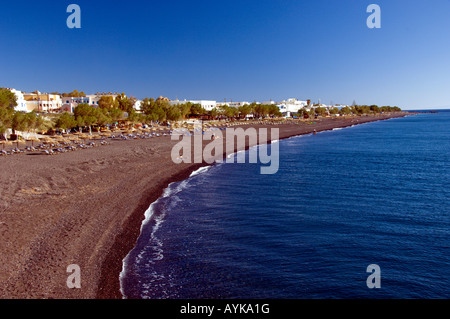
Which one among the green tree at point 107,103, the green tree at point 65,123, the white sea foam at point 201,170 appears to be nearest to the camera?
the white sea foam at point 201,170

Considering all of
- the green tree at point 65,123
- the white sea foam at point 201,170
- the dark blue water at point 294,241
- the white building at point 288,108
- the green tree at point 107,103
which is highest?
the white building at point 288,108

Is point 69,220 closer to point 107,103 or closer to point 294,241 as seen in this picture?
point 294,241

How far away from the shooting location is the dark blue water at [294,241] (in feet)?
33.4

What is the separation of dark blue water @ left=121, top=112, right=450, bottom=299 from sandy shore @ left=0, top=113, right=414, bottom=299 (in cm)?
86

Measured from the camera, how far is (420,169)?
1190 inches

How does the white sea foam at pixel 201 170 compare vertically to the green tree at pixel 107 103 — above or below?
below

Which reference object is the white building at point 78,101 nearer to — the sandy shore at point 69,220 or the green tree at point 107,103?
the green tree at point 107,103

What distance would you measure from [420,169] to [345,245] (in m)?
21.5

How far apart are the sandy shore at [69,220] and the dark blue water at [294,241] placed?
0.86 m

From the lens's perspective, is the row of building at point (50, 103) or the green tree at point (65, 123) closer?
the green tree at point (65, 123)

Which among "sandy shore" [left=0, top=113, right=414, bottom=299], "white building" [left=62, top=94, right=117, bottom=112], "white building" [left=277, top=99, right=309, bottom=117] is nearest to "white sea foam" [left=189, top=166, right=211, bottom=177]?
"sandy shore" [left=0, top=113, right=414, bottom=299]

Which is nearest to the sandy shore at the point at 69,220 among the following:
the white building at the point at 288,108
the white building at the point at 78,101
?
the white building at the point at 78,101

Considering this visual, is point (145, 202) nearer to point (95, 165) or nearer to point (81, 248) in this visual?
point (81, 248)
